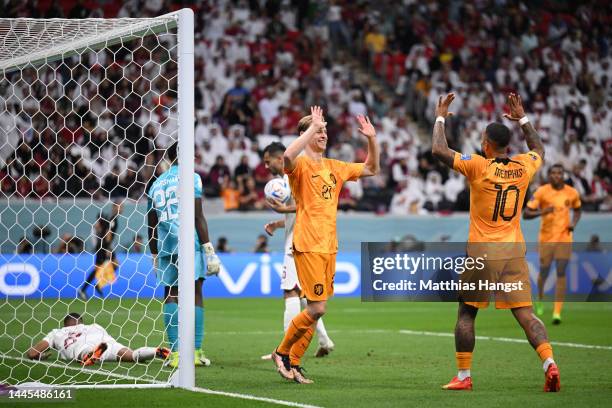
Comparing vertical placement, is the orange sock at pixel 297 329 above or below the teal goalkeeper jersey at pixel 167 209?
below

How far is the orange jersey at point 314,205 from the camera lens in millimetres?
8906

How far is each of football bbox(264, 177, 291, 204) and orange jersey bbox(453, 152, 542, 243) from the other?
2.65 meters

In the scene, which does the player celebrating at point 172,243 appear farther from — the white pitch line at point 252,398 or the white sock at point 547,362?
the white sock at point 547,362

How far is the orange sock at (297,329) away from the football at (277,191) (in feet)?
6.94

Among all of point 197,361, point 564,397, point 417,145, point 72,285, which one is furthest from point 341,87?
point 564,397

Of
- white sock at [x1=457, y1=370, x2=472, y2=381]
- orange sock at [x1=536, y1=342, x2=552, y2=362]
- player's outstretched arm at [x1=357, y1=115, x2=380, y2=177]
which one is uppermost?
player's outstretched arm at [x1=357, y1=115, x2=380, y2=177]

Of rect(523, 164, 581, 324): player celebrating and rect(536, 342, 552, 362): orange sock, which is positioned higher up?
rect(523, 164, 581, 324): player celebrating

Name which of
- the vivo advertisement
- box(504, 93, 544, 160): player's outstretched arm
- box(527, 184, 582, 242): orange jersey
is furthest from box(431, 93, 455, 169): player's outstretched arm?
the vivo advertisement

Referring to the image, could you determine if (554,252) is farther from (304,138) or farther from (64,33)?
(64,33)

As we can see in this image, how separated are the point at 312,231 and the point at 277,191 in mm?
2086

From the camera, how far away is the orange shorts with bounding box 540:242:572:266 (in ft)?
56.1

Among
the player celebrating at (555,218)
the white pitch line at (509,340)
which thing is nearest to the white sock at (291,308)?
the white pitch line at (509,340)

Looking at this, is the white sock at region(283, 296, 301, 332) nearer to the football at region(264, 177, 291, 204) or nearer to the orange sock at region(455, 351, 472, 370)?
the football at region(264, 177, 291, 204)

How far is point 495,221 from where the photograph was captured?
8.76 meters
